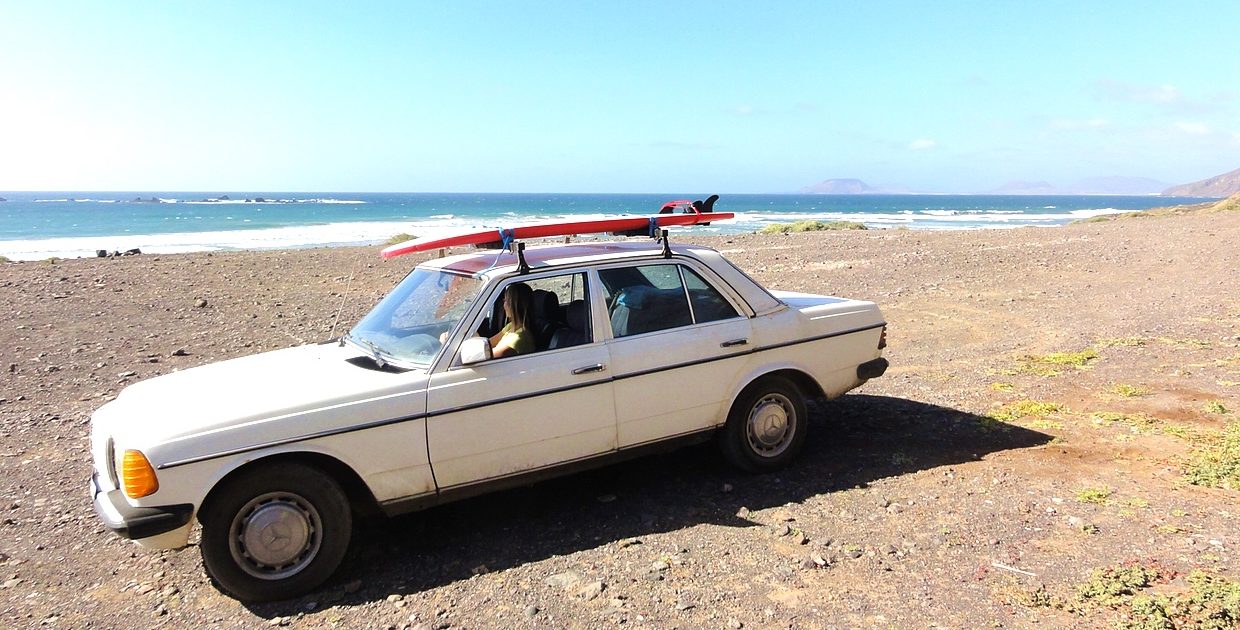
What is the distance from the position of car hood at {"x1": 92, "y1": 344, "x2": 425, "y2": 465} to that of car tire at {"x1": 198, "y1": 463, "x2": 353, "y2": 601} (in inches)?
9.9

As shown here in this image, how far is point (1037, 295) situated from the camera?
1184 centimetres

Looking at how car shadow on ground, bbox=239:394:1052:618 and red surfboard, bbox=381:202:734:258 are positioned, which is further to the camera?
red surfboard, bbox=381:202:734:258

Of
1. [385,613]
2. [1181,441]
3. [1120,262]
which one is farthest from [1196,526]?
[1120,262]

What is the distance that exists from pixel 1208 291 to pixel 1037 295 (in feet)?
7.21

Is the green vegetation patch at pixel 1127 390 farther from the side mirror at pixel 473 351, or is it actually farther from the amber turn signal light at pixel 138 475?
the amber turn signal light at pixel 138 475

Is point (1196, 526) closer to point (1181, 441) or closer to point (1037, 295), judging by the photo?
point (1181, 441)

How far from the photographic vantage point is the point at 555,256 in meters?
4.88

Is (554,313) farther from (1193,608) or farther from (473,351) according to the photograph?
(1193,608)

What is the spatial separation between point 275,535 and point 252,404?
0.69 meters

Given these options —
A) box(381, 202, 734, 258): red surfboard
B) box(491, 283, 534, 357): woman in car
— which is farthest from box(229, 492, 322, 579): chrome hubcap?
box(381, 202, 734, 258): red surfboard

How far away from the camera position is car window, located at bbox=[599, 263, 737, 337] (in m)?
4.85

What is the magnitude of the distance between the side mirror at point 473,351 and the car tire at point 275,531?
0.93 m

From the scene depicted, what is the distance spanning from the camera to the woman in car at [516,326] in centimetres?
445

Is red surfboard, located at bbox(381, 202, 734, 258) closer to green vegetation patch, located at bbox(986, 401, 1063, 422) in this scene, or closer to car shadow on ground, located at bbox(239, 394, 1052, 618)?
car shadow on ground, located at bbox(239, 394, 1052, 618)
